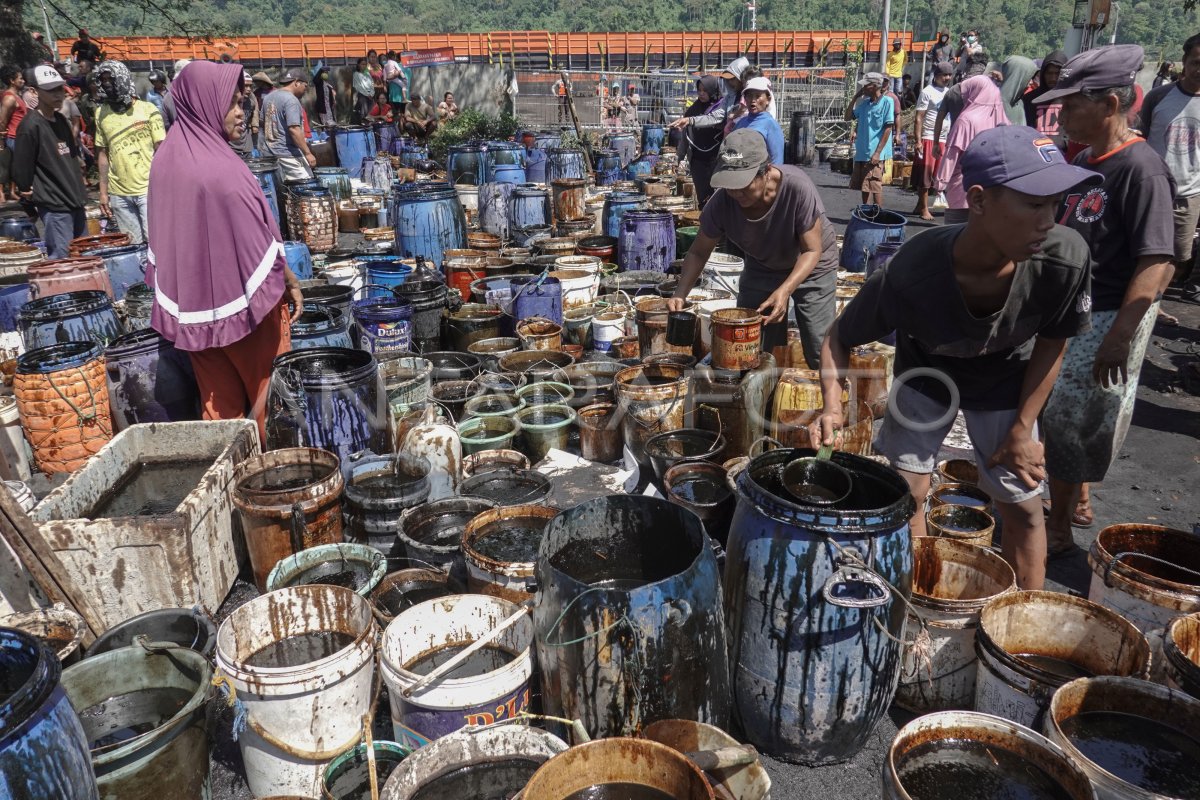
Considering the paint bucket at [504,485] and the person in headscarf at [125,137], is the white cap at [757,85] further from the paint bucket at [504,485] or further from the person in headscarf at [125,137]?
the person in headscarf at [125,137]

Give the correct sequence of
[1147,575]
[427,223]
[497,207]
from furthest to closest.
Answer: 1. [497,207]
2. [427,223]
3. [1147,575]

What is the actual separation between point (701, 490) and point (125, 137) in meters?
7.23

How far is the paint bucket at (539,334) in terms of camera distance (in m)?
6.25

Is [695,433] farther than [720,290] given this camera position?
No

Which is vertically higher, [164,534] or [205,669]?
[164,534]

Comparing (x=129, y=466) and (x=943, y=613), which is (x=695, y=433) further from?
(x=129, y=466)

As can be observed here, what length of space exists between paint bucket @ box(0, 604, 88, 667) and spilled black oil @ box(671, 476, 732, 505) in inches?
109

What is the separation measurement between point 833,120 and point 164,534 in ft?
70.7

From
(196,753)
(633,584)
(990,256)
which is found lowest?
(196,753)

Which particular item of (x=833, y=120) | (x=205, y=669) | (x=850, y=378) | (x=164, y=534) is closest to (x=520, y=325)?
(x=850, y=378)

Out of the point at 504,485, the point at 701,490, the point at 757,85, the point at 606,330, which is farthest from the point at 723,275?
the point at 504,485

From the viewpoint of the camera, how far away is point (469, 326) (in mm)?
6625

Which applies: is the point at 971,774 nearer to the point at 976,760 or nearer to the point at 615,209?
the point at 976,760

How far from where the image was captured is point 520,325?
648 cm
